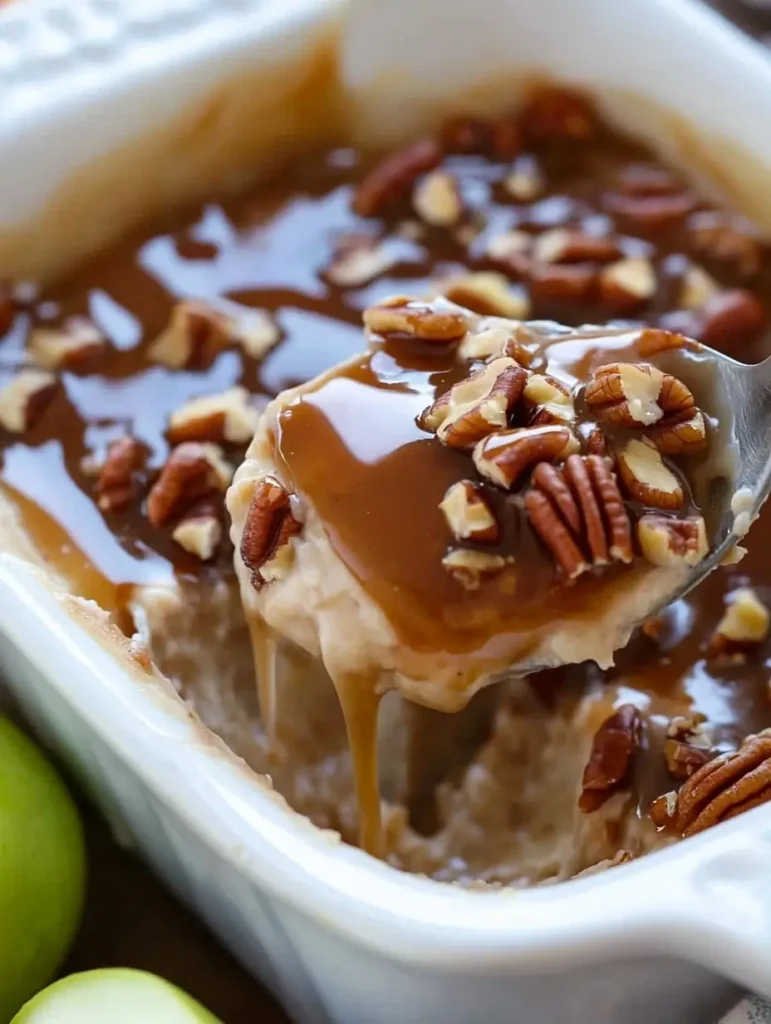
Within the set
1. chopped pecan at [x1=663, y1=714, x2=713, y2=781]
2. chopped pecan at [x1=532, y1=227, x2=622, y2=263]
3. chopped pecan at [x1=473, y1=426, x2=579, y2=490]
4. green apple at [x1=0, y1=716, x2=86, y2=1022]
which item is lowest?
green apple at [x1=0, y1=716, x2=86, y2=1022]

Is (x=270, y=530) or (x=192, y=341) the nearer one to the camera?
(x=270, y=530)

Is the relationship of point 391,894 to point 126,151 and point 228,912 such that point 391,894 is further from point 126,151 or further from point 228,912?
point 126,151

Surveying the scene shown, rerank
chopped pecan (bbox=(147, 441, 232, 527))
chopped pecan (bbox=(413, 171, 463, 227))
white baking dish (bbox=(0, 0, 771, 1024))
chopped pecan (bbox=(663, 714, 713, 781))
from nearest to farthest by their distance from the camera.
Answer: white baking dish (bbox=(0, 0, 771, 1024)) < chopped pecan (bbox=(663, 714, 713, 781)) < chopped pecan (bbox=(147, 441, 232, 527)) < chopped pecan (bbox=(413, 171, 463, 227))

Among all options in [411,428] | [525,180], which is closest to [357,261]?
[525,180]

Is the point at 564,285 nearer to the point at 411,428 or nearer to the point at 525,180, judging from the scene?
the point at 525,180

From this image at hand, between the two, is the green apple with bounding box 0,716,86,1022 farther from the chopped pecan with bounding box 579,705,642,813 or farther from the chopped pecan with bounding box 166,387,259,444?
the chopped pecan with bounding box 579,705,642,813

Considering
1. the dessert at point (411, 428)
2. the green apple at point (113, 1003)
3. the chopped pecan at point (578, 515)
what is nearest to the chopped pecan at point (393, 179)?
the dessert at point (411, 428)

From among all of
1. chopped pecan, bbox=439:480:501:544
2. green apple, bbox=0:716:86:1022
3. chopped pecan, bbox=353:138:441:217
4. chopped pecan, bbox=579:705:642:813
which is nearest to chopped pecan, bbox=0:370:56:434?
green apple, bbox=0:716:86:1022
